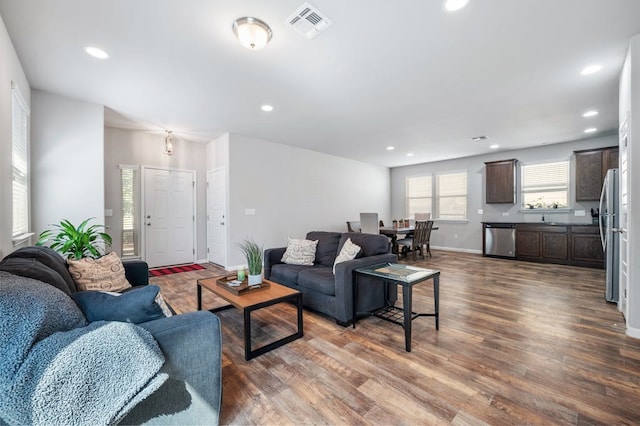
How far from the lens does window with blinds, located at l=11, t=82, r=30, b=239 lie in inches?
111

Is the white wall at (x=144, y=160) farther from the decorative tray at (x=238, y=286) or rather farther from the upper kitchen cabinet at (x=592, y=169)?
the upper kitchen cabinet at (x=592, y=169)

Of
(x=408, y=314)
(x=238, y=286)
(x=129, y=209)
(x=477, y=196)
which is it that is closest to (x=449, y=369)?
(x=408, y=314)

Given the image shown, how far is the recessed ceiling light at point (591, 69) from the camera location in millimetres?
2951

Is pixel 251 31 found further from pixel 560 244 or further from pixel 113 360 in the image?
pixel 560 244

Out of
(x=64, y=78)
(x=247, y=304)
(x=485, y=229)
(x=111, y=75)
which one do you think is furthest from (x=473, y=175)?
(x=64, y=78)

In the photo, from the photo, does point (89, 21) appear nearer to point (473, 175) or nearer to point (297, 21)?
point (297, 21)

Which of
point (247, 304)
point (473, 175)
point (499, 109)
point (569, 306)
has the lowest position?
point (569, 306)

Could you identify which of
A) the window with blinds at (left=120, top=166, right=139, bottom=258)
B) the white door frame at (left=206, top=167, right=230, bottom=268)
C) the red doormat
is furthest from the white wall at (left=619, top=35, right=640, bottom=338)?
the window with blinds at (left=120, top=166, right=139, bottom=258)

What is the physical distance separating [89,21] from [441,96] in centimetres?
374

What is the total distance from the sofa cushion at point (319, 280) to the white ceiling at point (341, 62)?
2.21 m

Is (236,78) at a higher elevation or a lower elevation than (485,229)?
higher

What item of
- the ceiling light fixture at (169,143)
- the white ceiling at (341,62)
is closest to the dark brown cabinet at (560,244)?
the white ceiling at (341,62)

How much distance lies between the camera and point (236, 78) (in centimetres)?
316

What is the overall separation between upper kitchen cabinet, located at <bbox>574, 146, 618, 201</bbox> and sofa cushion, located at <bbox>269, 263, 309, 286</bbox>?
602cm
